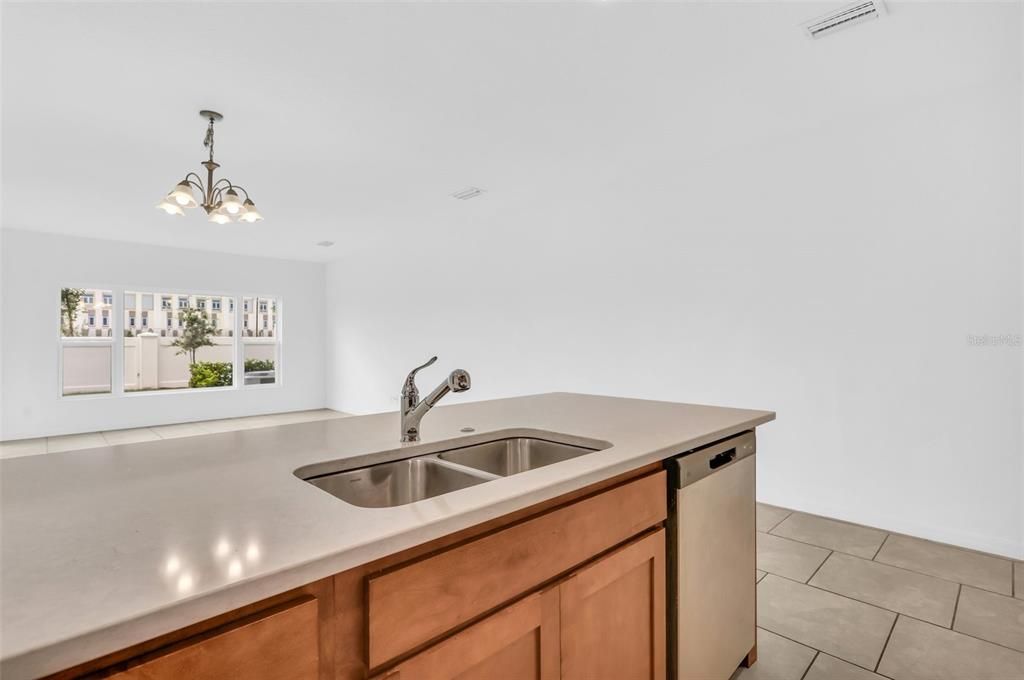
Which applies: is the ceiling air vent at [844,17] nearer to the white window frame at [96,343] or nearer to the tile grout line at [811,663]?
the tile grout line at [811,663]

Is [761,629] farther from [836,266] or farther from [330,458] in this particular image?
[836,266]

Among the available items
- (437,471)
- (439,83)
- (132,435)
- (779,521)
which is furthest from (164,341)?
(779,521)

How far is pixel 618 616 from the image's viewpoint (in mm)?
1240

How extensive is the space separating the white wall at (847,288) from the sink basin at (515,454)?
249 centimetres

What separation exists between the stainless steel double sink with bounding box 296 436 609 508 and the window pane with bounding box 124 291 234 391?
7.43m

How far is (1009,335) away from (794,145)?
169 cm

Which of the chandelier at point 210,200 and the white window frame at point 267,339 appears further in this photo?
the white window frame at point 267,339

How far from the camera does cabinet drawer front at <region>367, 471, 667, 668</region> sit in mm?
795

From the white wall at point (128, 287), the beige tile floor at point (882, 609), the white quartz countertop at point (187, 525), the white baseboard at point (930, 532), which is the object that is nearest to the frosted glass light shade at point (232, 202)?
the white quartz countertop at point (187, 525)

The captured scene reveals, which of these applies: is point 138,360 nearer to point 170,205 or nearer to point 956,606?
point 170,205

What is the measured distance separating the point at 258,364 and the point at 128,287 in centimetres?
202

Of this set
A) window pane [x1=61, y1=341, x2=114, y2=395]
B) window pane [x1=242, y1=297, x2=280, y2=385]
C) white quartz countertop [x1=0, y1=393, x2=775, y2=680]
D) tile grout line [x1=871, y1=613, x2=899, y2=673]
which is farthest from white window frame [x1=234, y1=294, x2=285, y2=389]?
tile grout line [x1=871, y1=613, x2=899, y2=673]

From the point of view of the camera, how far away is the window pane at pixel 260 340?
8102 mm

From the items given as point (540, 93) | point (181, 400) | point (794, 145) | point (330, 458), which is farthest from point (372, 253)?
point (330, 458)
